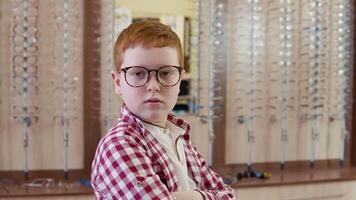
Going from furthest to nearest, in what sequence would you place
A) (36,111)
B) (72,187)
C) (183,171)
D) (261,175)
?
(261,175), (36,111), (72,187), (183,171)

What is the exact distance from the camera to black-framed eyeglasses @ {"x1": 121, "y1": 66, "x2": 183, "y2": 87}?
2.68 ft

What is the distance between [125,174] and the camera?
0.77 metres

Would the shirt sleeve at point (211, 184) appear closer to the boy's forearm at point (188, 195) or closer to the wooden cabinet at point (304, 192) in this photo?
the boy's forearm at point (188, 195)

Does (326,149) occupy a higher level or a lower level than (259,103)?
lower

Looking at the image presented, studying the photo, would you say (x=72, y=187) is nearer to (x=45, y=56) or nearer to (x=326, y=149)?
(x=45, y=56)

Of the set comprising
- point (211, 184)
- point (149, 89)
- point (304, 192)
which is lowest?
point (304, 192)

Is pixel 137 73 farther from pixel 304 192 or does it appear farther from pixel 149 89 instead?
pixel 304 192

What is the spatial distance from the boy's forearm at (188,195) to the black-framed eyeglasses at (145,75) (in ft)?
0.69

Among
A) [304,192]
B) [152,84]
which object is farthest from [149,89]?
[304,192]

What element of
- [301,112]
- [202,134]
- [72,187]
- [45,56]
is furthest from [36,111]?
[301,112]

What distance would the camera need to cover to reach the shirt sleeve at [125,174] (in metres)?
0.76

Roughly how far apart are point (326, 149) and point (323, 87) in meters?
0.44

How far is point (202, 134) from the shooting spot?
8.77ft

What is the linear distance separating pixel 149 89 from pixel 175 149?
6.2 inches
